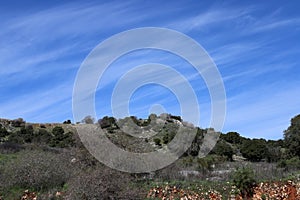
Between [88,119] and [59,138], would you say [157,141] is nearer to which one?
[59,138]

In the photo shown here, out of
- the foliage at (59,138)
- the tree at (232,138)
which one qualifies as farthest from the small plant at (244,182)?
the tree at (232,138)

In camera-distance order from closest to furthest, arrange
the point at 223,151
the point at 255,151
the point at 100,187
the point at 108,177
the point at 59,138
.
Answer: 1. the point at 100,187
2. the point at 108,177
3. the point at 223,151
4. the point at 255,151
5. the point at 59,138

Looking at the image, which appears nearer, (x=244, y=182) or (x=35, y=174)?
(x=244, y=182)

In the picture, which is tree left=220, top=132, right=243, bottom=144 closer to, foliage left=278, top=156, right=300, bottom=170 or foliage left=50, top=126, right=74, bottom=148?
foliage left=50, top=126, right=74, bottom=148

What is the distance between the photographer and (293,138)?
29984mm

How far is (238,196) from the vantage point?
13.2 metres

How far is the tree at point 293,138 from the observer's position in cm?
2925

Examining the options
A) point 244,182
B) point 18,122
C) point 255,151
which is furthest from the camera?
point 18,122

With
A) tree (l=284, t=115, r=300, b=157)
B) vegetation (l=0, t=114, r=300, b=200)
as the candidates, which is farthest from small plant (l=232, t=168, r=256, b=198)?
tree (l=284, t=115, r=300, b=157)

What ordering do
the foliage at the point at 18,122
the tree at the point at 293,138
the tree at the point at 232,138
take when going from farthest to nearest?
the foliage at the point at 18,122
the tree at the point at 232,138
the tree at the point at 293,138

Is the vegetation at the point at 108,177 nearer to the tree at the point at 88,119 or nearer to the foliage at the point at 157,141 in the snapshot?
the tree at the point at 88,119

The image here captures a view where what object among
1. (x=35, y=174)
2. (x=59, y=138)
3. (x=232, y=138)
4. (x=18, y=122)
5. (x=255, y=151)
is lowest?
(x=35, y=174)

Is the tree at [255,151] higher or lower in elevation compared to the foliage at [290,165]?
higher

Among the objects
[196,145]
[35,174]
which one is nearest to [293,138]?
[196,145]
